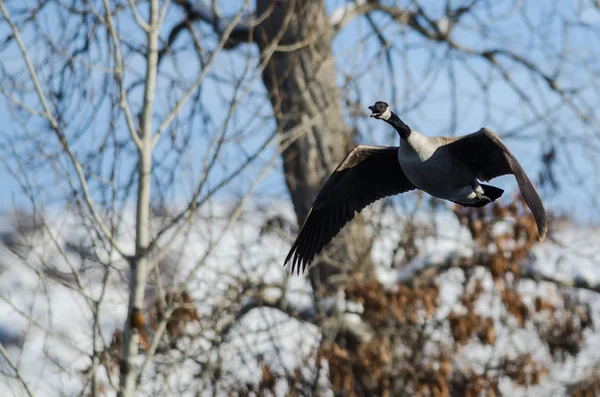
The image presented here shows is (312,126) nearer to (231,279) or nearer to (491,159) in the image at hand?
(231,279)

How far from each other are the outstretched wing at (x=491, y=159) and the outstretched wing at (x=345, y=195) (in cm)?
63

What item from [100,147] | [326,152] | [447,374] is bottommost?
[447,374]

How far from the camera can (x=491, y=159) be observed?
15.1ft

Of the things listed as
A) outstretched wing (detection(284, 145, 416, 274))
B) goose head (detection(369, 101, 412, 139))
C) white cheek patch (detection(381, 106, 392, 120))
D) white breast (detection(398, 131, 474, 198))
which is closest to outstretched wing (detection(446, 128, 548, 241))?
A: white breast (detection(398, 131, 474, 198))

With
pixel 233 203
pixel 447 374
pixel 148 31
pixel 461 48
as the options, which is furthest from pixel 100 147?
pixel 461 48

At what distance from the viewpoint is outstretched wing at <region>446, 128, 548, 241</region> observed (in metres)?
3.81

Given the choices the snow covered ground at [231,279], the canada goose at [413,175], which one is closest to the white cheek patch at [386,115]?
the canada goose at [413,175]

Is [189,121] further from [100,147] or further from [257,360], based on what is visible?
[257,360]

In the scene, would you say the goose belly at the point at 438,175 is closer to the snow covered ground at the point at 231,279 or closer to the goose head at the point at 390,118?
the goose head at the point at 390,118

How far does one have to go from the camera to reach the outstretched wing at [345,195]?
5227 millimetres

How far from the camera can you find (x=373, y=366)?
24.5ft

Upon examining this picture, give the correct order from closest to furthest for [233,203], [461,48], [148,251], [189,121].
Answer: [148,251] → [189,121] → [233,203] → [461,48]

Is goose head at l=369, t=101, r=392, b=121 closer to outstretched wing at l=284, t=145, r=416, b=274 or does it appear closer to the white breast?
the white breast

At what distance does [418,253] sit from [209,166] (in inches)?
127
